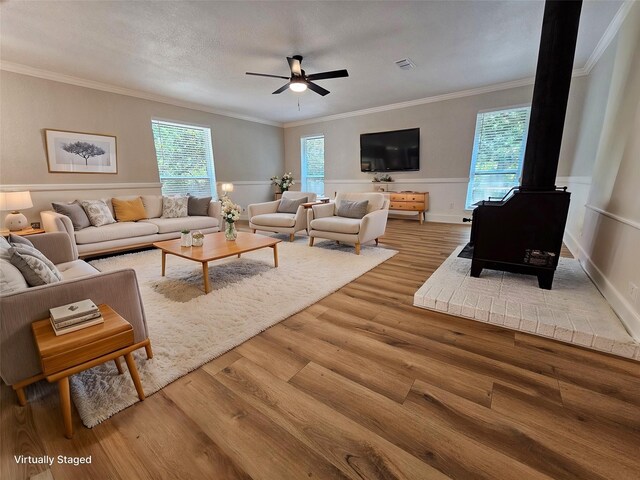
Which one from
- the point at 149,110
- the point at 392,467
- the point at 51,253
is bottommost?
the point at 392,467

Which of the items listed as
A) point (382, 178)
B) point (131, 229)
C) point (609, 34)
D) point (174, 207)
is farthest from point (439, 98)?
point (131, 229)

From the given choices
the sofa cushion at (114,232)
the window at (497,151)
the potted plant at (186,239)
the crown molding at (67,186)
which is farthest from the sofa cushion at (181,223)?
the window at (497,151)

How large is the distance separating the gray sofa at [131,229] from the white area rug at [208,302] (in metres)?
0.19

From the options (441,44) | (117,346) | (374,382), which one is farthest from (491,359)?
(441,44)

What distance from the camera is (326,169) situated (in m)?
7.66

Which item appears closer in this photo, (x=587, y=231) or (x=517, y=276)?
(x=517, y=276)

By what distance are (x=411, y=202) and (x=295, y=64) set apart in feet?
12.6

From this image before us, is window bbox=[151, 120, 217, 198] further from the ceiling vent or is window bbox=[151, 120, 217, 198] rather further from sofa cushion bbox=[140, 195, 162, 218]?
the ceiling vent

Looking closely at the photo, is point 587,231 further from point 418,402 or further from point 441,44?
point 418,402

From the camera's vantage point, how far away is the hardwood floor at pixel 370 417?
1.03 m

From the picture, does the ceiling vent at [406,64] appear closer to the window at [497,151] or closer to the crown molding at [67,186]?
the window at [497,151]

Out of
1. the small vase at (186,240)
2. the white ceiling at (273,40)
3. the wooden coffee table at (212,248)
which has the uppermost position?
the white ceiling at (273,40)

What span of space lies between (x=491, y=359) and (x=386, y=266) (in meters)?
1.74

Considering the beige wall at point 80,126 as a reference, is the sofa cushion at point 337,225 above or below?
below
